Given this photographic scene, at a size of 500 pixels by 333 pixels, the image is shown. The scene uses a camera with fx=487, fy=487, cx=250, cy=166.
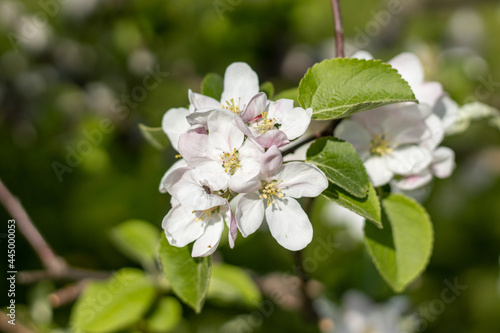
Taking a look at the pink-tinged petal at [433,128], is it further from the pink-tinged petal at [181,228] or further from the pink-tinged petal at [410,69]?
the pink-tinged petal at [181,228]

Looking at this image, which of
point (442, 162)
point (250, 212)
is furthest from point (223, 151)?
point (442, 162)

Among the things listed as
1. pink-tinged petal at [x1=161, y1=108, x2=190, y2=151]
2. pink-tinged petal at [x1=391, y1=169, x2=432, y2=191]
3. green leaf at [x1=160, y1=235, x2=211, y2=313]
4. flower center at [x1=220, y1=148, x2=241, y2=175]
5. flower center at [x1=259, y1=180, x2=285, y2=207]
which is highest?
pink-tinged petal at [x1=161, y1=108, x2=190, y2=151]

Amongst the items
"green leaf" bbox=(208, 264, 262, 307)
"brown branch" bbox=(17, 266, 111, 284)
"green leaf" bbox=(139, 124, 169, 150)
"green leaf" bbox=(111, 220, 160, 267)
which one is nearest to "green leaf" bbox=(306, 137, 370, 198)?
"green leaf" bbox=(139, 124, 169, 150)

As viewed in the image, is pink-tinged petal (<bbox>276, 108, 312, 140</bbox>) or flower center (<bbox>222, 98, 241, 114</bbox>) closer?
pink-tinged petal (<bbox>276, 108, 312, 140</bbox>)

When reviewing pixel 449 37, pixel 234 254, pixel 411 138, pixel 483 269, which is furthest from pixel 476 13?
pixel 411 138

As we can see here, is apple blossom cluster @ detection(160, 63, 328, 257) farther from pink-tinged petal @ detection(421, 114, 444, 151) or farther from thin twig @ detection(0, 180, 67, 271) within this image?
thin twig @ detection(0, 180, 67, 271)

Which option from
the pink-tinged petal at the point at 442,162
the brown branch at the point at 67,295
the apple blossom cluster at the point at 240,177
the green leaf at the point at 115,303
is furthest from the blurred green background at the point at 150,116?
the apple blossom cluster at the point at 240,177
